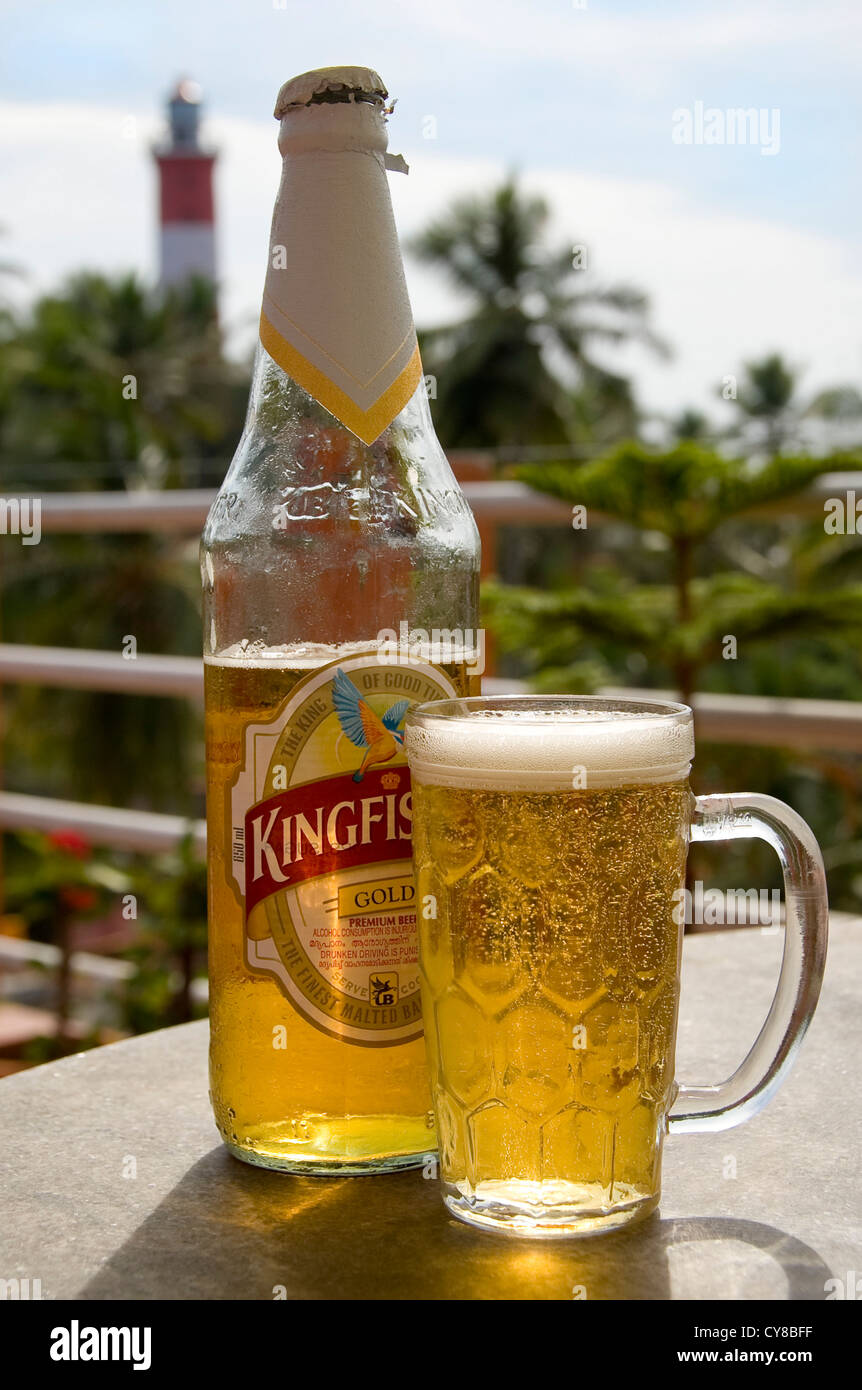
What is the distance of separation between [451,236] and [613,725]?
96.6 feet

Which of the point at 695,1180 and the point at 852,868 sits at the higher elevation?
the point at 695,1180

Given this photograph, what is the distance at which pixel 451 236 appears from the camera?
28.7 metres

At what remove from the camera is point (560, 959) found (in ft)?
2.17

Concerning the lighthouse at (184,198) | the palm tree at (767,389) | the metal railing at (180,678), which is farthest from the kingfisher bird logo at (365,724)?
the lighthouse at (184,198)

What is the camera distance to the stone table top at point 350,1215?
0.63 metres

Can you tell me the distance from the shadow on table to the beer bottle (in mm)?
62

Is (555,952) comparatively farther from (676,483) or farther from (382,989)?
(676,483)

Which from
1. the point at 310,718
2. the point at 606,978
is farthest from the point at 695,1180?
the point at 310,718

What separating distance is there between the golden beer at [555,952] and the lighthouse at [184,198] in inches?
1784

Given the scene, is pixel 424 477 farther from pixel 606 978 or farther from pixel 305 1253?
pixel 305 1253

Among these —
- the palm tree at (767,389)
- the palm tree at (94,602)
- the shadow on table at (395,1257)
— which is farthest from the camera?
the palm tree at (767,389)

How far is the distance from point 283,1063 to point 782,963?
268 mm

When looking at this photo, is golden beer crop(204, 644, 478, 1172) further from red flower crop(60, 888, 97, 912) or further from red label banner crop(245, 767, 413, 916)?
red flower crop(60, 888, 97, 912)

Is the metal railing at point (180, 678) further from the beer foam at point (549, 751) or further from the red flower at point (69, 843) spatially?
the beer foam at point (549, 751)
